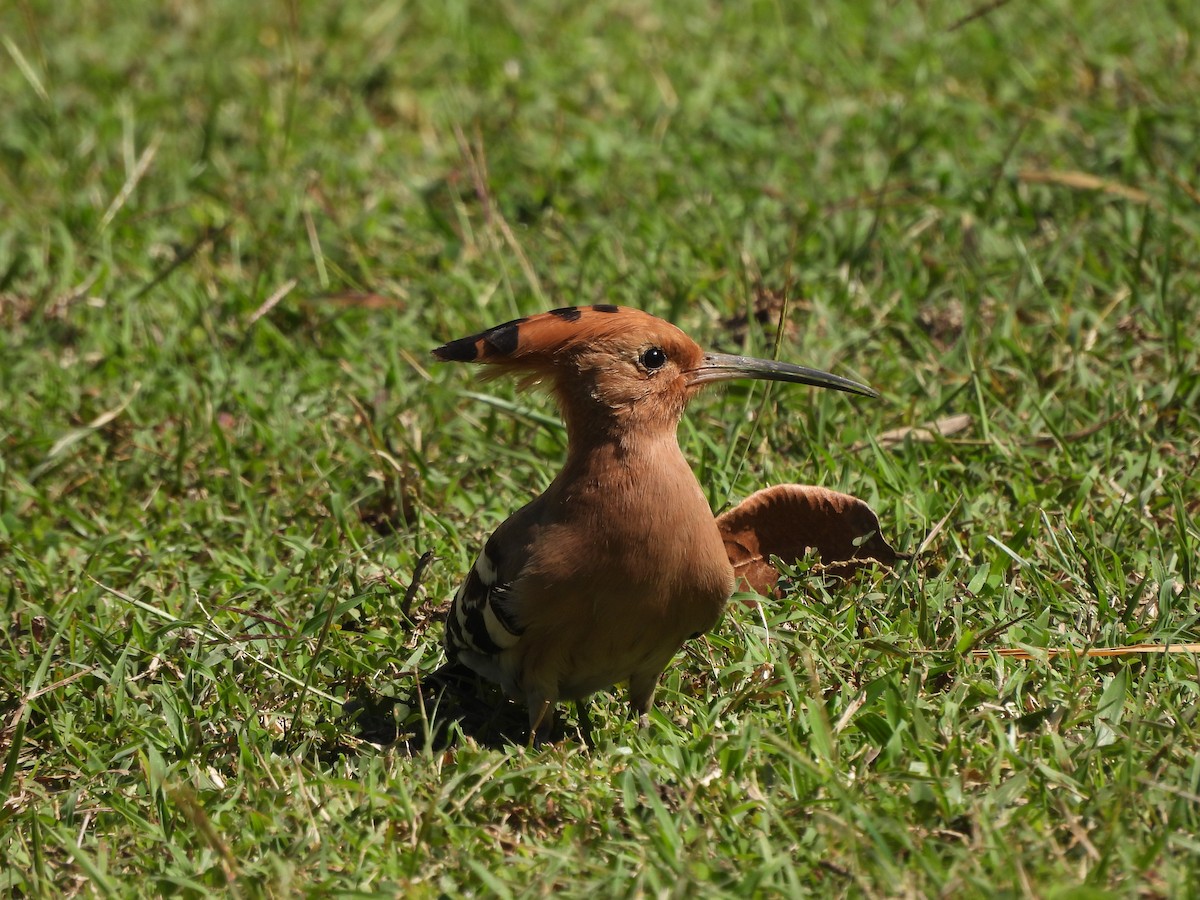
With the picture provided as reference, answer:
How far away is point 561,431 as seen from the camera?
4496mm

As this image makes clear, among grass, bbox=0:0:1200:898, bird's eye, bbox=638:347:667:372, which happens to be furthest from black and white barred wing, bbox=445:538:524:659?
bird's eye, bbox=638:347:667:372

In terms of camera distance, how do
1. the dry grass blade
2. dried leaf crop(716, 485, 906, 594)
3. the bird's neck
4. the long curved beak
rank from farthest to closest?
the dry grass blade → dried leaf crop(716, 485, 906, 594) → the long curved beak → the bird's neck

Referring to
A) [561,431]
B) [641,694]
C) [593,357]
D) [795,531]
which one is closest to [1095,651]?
[795,531]

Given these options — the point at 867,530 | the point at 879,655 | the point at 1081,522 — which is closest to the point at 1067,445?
the point at 1081,522

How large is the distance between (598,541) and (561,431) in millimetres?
1264

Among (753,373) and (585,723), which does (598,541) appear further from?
(753,373)

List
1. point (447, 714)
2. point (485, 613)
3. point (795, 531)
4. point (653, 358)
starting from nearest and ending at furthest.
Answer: point (485, 613), point (653, 358), point (447, 714), point (795, 531)

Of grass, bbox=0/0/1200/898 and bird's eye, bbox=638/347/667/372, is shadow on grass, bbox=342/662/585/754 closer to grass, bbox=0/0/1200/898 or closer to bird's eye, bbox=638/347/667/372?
grass, bbox=0/0/1200/898

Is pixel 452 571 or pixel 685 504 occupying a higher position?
pixel 685 504

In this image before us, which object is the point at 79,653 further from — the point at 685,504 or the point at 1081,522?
the point at 1081,522

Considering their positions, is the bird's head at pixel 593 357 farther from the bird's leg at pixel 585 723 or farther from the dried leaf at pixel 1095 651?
the dried leaf at pixel 1095 651

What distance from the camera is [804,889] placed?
270 centimetres

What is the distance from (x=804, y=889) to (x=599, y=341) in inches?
52.8

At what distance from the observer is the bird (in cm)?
325
